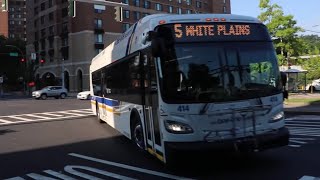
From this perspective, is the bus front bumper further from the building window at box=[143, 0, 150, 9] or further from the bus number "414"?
the building window at box=[143, 0, 150, 9]

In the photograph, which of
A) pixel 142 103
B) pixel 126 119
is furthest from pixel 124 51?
pixel 142 103

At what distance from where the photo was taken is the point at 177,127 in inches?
331

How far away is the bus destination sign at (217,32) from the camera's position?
8680 mm

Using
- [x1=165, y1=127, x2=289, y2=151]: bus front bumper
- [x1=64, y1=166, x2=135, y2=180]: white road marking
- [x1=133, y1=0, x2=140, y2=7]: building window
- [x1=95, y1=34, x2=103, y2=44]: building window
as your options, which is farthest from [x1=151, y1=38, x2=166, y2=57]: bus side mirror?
[x1=133, y1=0, x2=140, y2=7]: building window

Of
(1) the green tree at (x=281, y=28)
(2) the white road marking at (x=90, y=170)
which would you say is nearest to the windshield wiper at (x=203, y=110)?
(2) the white road marking at (x=90, y=170)

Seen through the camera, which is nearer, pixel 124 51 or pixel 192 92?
pixel 192 92

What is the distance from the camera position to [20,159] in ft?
37.3

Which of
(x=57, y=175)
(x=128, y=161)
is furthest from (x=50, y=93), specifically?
(x=57, y=175)

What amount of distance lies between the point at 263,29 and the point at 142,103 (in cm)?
297

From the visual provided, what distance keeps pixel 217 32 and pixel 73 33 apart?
3194 inches

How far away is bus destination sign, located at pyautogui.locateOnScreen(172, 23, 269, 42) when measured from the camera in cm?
868

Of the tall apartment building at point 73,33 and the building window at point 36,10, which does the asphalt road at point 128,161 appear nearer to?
the tall apartment building at point 73,33

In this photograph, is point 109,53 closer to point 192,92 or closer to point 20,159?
point 20,159

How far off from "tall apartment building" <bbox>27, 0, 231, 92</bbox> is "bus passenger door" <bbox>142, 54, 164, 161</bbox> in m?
72.3
